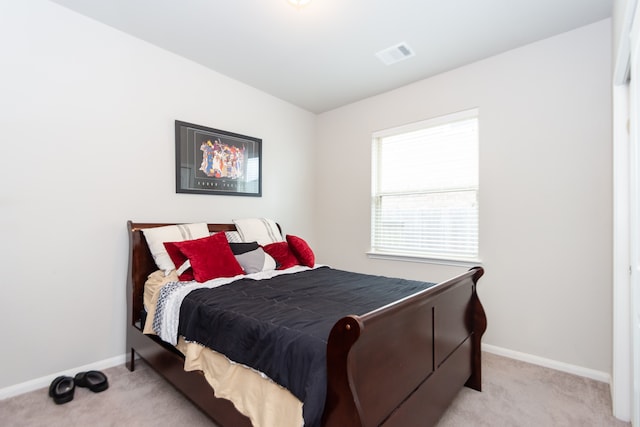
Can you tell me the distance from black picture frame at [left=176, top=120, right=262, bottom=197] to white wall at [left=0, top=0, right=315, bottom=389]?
10 cm

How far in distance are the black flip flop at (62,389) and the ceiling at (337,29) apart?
8.49 feet

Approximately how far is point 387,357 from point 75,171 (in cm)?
247

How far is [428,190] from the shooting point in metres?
3.21

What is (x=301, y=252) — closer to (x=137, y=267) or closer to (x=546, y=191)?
(x=137, y=267)

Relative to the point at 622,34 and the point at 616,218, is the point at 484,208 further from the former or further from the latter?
the point at 622,34

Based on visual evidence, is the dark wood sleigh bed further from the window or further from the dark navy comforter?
the window

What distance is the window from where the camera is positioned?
295cm

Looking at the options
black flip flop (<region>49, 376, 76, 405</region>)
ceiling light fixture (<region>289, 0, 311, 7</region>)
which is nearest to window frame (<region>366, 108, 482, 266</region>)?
ceiling light fixture (<region>289, 0, 311, 7</region>)

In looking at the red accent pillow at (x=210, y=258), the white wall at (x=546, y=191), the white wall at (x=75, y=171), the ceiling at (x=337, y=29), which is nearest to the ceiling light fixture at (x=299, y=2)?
→ the ceiling at (x=337, y=29)

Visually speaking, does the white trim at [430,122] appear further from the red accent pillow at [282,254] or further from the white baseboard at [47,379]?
the white baseboard at [47,379]

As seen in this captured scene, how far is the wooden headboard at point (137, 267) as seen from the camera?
2357 mm

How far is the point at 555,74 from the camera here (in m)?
2.46

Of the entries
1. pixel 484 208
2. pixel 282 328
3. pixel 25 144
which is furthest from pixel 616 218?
pixel 25 144

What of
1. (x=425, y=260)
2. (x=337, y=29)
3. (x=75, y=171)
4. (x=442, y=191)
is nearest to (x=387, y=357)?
(x=425, y=260)
